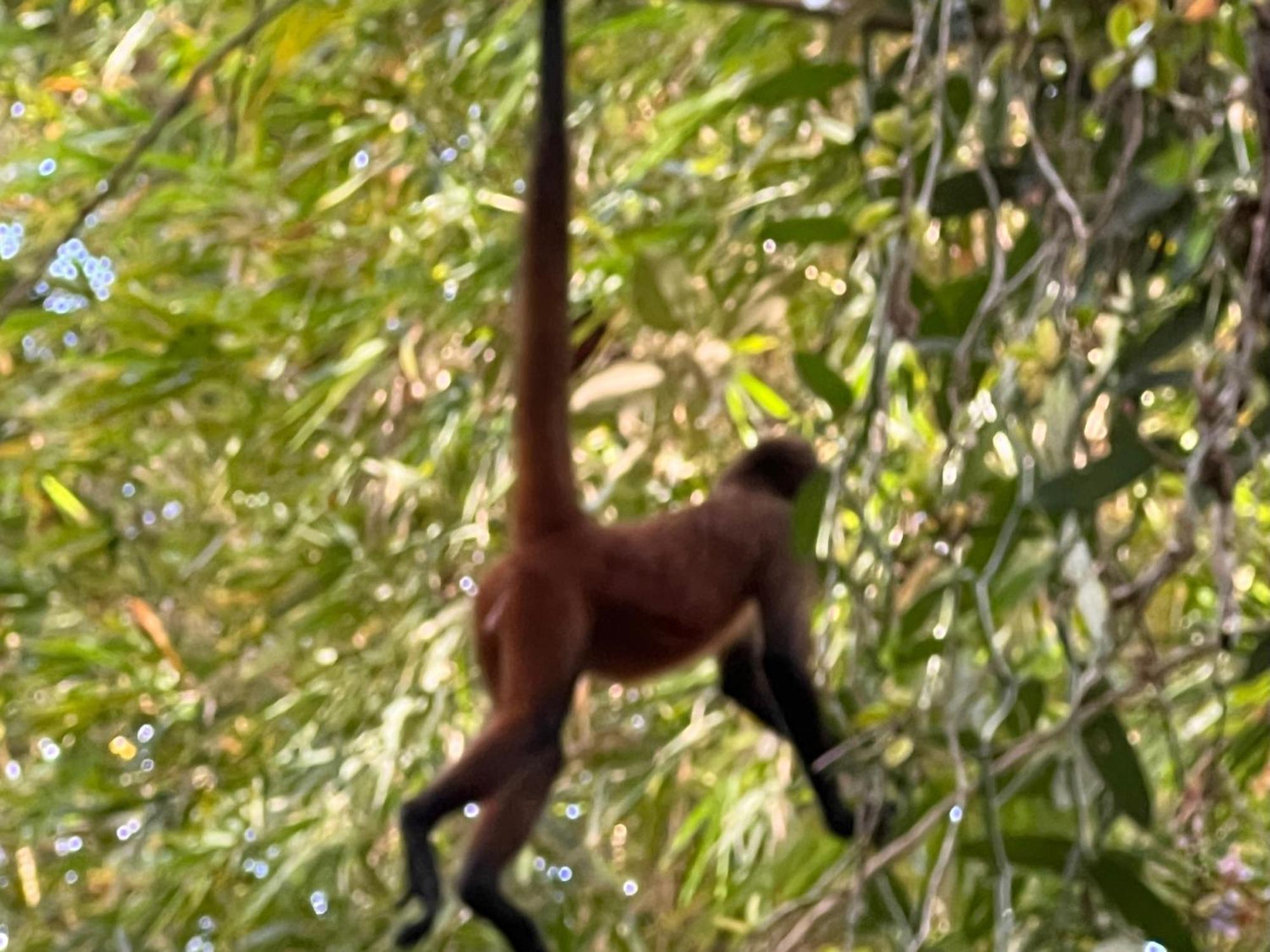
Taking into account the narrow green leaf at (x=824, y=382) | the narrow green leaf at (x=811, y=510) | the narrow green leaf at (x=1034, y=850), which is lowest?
the narrow green leaf at (x=1034, y=850)

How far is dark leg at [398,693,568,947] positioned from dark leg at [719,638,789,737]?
0.23 metres

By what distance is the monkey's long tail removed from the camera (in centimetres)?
88

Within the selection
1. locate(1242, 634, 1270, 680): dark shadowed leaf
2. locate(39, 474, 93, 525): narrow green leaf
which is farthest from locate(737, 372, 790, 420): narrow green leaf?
locate(39, 474, 93, 525): narrow green leaf

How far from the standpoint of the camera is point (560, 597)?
101 centimetres

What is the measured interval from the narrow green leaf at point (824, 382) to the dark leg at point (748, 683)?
380mm

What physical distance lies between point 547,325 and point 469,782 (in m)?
0.26

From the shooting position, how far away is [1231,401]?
2.04 feet

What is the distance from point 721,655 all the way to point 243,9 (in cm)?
66

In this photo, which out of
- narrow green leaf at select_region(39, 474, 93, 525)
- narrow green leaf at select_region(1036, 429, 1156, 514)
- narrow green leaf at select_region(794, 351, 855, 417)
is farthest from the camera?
narrow green leaf at select_region(39, 474, 93, 525)

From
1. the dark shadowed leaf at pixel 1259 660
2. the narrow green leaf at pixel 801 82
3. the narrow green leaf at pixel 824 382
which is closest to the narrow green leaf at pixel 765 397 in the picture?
the narrow green leaf at pixel 801 82

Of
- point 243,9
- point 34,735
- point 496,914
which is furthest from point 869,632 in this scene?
point 34,735

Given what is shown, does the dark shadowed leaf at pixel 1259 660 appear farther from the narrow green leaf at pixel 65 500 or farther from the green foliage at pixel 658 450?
the narrow green leaf at pixel 65 500

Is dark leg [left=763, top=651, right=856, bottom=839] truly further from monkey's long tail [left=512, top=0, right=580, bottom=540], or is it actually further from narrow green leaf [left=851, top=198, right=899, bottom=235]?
narrow green leaf [left=851, top=198, right=899, bottom=235]

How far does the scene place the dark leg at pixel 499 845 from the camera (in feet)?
3.27
